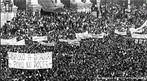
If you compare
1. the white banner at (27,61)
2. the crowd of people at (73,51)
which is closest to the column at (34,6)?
the crowd of people at (73,51)

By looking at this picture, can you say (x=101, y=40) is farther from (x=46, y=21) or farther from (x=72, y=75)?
(x=72, y=75)

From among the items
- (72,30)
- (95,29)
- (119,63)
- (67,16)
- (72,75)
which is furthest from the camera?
(67,16)

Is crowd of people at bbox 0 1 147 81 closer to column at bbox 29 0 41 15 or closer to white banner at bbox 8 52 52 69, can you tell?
white banner at bbox 8 52 52 69

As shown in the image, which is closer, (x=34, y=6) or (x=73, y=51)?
(x=73, y=51)

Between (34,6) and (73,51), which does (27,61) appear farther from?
(34,6)

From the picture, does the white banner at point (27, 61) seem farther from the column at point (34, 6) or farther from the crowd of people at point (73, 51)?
the column at point (34, 6)

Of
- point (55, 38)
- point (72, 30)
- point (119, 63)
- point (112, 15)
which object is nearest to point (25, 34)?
point (55, 38)

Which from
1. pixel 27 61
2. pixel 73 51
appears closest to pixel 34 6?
pixel 73 51

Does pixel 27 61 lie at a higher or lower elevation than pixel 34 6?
higher
